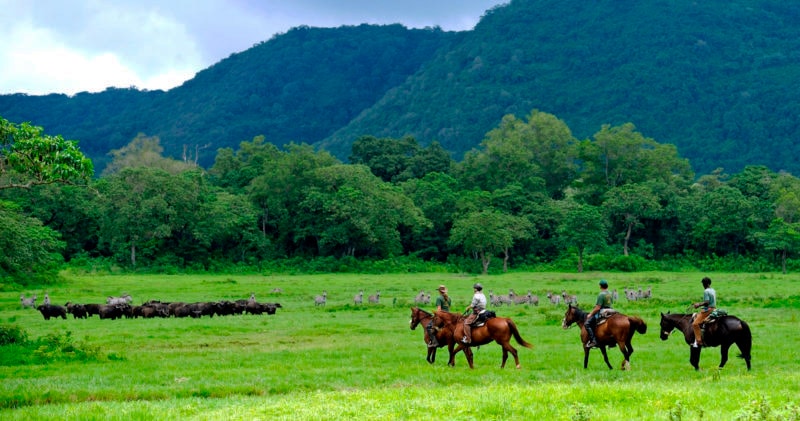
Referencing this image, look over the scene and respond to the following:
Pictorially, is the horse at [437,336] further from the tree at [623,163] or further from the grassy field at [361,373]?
the tree at [623,163]

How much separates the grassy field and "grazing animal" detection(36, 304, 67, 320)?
103 cm

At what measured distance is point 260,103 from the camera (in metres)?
192

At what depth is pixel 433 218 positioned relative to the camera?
3332 inches

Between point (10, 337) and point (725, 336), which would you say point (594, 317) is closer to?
point (725, 336)

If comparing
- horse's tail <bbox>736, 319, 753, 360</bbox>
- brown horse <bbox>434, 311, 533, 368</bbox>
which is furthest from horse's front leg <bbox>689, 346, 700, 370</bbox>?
brown horse <bbox>434, 311, 533, 368</bbox>

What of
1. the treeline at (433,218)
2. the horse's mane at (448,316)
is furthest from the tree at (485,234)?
the horse's mane at (448,316)

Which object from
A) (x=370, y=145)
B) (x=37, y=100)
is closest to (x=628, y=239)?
(x=370, y=145)

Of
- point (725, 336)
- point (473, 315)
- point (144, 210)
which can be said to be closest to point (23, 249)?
point (144, 210)

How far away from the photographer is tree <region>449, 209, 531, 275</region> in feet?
233

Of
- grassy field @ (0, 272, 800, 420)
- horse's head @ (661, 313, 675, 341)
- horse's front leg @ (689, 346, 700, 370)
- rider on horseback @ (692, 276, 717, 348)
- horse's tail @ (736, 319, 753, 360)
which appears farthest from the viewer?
horse's head @ (661, 313, 675, 341)

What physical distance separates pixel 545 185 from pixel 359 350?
7975cm

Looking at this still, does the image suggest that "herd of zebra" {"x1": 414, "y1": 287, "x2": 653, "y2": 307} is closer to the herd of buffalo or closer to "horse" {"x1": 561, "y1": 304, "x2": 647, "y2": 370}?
the herd of buffalo

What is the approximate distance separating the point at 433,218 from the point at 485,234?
14598 millimetres

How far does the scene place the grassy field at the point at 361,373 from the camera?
1211 centimetres
